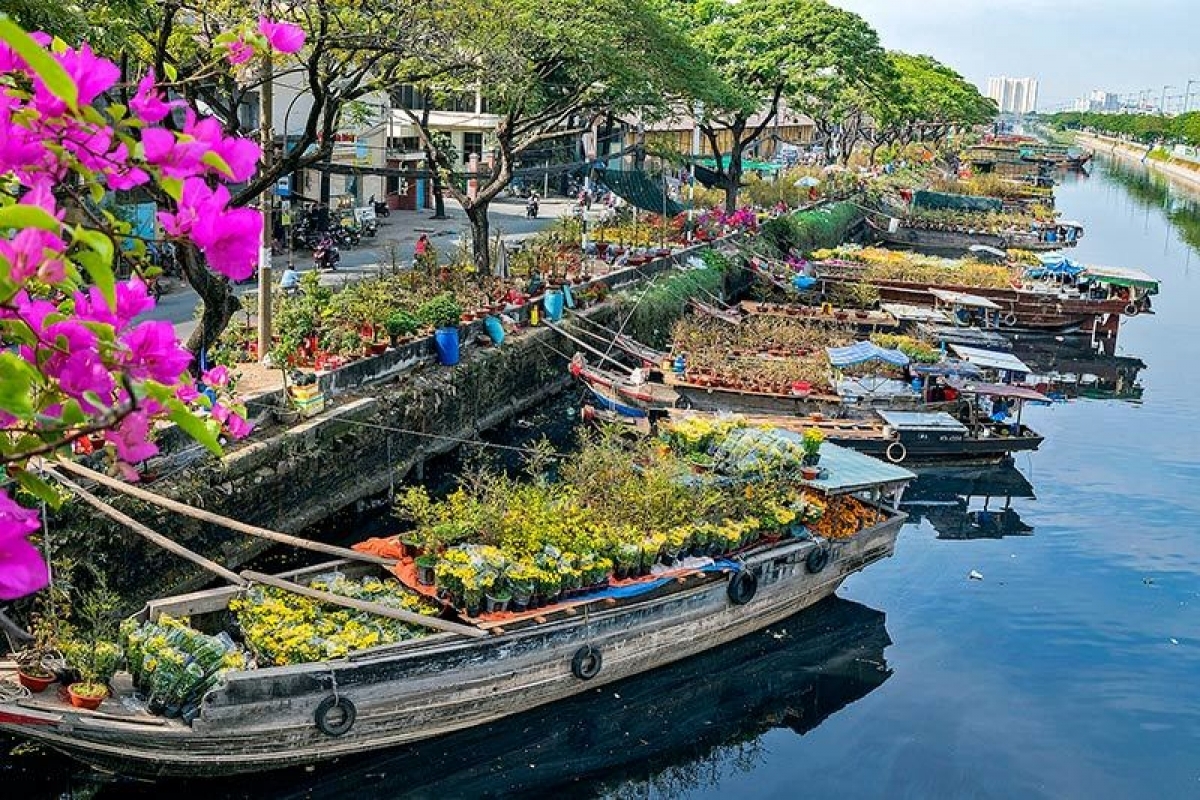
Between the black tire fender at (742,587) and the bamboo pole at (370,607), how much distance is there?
3.70 meters

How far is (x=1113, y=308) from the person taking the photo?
36750 millimetres

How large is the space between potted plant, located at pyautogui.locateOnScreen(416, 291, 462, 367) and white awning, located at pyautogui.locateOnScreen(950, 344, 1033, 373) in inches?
467

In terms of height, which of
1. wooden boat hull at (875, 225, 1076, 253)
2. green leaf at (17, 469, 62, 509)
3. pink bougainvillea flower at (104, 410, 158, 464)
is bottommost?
wooden boat hull at (875, 225, 1076, 253)

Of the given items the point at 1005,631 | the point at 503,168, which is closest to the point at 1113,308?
the point at 503,168

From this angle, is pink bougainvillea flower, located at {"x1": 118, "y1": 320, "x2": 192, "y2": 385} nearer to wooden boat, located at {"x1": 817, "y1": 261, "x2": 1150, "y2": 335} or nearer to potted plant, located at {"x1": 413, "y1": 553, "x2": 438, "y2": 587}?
potted plant, located at {"x1": 413, "y1": 553, "x2": 438, "y2": 587}

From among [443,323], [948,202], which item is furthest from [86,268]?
[948,202]

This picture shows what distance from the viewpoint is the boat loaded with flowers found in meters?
10.9

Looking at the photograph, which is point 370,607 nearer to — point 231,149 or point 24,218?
point 231,149

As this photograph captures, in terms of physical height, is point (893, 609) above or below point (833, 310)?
below

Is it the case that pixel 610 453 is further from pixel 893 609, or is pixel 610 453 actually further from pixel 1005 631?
pixel 1005 631

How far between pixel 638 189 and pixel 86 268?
36584 millimetres

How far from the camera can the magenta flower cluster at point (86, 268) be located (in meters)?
2.50

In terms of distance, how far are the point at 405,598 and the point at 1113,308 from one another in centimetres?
3002

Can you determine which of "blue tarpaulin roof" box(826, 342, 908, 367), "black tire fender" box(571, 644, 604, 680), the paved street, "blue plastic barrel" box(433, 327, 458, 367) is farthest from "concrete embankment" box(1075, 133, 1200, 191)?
"black tire fender" box(571, 644, 604, 680)
